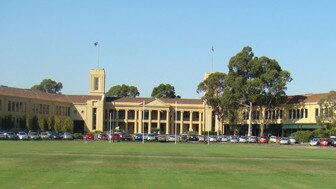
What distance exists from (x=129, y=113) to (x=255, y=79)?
54182mm

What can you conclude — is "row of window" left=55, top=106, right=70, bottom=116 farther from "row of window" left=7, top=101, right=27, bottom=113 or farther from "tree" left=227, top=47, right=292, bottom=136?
"tree" left=227, top=47, right=292, bottom=136

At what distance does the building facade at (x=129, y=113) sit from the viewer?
133 meters

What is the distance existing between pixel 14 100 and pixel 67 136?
34879 millimetres

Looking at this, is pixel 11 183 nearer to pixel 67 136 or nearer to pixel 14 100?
pixel 67 136

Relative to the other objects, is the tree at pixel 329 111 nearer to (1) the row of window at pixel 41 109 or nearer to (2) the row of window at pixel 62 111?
(1) the row of window at pixel 41 109

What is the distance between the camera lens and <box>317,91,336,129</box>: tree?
360 feet

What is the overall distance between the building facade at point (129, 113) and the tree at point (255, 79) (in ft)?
24.5

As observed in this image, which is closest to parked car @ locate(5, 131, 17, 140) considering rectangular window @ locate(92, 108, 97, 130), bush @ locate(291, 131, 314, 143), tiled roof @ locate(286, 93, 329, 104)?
bush @ locate(291, 131, 314, 143)

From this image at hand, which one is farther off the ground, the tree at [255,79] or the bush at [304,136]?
the tree at [255,79]

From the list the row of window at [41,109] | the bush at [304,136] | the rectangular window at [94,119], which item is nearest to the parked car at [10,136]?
the row of window at [41,109]

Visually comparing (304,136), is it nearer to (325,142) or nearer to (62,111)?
(325,142)

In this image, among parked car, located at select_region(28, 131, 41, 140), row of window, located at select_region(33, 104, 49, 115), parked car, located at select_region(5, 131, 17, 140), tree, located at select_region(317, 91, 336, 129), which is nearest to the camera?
parked car, located at select_region(5, 131, 17, 140)

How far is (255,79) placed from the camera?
123250mm

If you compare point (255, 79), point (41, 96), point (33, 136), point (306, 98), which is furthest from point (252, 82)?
→ point (41, 96)
